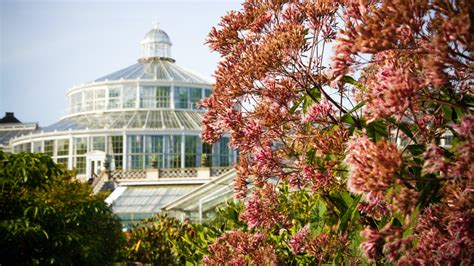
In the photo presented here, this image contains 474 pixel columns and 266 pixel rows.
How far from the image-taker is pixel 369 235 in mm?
1629

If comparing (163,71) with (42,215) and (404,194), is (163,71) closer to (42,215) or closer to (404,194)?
(42,215)

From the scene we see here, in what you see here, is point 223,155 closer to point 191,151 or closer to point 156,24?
point 191,151

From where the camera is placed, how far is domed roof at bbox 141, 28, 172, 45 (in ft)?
153

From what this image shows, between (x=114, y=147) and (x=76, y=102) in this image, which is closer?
(x=114, y=147)

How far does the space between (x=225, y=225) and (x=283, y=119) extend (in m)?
2.76

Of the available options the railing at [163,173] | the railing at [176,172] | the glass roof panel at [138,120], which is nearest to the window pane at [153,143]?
the glass roof panel at [138,120]

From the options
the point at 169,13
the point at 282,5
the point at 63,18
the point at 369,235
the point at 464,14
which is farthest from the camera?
the point at 63,18

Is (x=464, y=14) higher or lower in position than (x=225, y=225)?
higher

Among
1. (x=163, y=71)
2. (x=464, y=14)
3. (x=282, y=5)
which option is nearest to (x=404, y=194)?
(x=464, y=14)

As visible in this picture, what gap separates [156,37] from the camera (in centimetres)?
4669

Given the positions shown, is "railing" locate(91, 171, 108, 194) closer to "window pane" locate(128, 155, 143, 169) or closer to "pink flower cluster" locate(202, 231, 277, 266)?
"window pane" locate(128, 155, 143, 169)

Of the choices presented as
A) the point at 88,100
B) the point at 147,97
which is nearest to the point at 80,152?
the point at 88,100

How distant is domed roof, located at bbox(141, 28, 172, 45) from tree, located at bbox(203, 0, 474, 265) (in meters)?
44.6

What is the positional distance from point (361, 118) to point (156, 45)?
4528cm
